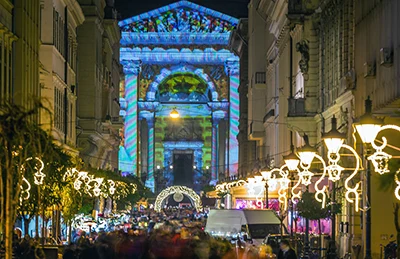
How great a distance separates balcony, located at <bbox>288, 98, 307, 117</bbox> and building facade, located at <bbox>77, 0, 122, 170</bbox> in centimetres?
1650

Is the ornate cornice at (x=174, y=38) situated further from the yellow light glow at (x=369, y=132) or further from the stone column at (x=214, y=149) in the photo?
the yellow light glow at (x=369, y=132)

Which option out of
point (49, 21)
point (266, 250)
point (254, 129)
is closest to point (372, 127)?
point (266, 250)

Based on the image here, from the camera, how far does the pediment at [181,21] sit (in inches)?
5372

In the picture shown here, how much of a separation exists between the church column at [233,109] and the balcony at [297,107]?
272 ft

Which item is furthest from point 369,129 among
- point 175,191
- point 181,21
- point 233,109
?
point 233,109

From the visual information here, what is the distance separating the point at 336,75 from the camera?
1935 inches

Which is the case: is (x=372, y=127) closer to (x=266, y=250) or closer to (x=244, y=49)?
(x=266, y=250)

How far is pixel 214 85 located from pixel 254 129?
2031 inches

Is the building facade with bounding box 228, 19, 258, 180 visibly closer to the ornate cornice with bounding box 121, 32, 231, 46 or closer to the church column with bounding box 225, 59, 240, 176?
the ornate cornice with bounding box 121, 32, 231, 46

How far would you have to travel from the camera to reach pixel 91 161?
83125mm

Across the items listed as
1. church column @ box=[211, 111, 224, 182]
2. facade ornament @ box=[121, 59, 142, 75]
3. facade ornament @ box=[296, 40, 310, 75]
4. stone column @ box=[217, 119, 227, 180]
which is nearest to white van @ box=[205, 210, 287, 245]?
facade ornament @ box=[296, 40, 310, 75]

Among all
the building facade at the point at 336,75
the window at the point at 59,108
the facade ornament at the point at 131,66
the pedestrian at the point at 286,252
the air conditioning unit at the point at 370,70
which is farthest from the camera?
the facade ornament at the point at 131,66

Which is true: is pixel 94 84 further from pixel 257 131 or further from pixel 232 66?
pixel 232 66

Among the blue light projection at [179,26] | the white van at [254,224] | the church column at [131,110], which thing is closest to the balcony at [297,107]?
the white van at [254,224]
